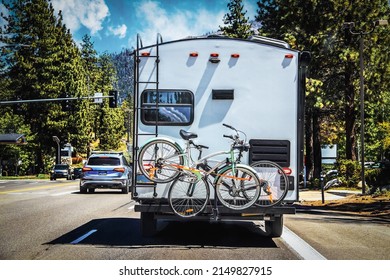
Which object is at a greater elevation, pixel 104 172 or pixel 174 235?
pixel 104 172

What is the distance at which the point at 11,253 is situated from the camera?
25.6 feet

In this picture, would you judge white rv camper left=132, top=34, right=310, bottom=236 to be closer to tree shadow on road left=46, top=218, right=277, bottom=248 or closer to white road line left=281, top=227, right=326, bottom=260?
white road line left=281, top=227, right=326, bottom=260

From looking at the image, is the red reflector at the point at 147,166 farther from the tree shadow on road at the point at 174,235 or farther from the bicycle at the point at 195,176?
the tree shadow on road at the point at 174,235

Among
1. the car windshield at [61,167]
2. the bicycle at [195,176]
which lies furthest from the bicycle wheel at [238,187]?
the car windshield at [61,167]

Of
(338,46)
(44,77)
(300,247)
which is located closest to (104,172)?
(44,77)

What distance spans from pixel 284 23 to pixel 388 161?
9781 mm

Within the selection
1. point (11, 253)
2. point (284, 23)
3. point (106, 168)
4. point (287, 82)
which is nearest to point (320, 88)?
point (284, 23)

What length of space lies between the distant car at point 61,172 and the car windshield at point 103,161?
2223cm

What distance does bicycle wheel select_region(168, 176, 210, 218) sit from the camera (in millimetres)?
8078

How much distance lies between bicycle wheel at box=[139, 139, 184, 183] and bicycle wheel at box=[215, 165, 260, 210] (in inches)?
27.0

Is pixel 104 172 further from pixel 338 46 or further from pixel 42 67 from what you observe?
pixel 338 46

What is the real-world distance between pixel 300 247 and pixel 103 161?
50.9 ft

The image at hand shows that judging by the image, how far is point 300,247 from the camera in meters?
8.52
